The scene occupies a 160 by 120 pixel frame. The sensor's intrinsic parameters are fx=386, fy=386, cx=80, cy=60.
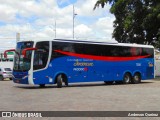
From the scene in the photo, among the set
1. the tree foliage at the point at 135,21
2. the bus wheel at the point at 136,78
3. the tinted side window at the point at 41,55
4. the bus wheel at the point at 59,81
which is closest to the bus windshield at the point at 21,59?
the tinted side window at the point at 41,55

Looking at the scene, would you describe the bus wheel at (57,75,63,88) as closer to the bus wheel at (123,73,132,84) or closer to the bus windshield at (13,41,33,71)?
the bus windshield at (13,41,33,71)

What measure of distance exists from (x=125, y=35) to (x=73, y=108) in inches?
1259

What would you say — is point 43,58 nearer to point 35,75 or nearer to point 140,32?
point 35,75

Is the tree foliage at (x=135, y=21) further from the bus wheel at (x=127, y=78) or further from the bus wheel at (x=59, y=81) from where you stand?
the bus wheel at (x=59, y=81)

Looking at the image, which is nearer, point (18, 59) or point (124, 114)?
point (124, 114)

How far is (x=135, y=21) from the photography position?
142ft

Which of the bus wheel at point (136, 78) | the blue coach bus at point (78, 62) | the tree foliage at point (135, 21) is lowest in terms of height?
the bus wheel at point (136, 78)

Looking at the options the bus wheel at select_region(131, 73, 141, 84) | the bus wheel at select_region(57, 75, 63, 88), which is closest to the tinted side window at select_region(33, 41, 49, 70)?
the bus wheel at select_region(57, 75, 63, 88)

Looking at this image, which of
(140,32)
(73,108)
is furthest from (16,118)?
(140,32)

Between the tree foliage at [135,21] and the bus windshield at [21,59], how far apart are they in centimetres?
1897

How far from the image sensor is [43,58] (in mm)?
24375

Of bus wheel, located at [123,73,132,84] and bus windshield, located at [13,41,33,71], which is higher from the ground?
bus windshield, located at [13,41,33,71]

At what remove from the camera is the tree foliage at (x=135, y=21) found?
4125 centimetres

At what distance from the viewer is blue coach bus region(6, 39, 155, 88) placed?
24172 millimetres
